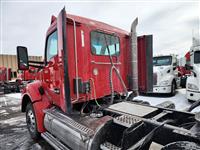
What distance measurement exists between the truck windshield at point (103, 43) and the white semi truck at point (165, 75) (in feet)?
15.6

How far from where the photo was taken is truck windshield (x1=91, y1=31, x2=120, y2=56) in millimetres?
3151

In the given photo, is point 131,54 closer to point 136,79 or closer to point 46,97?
point 136,79

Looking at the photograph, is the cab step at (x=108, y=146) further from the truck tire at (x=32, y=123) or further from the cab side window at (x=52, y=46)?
the truck tire at (x=32, y=123)

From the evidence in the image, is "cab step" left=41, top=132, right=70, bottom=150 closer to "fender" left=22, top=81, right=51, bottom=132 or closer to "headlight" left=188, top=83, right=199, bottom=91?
"fender" left=22, top=81, right=51, bottom=132

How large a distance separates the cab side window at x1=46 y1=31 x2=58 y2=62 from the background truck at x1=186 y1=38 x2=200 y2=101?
5201 millimetres

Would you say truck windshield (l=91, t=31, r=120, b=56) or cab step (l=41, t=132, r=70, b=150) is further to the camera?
truck windshield (l=91, t=31, r=120, b=56)

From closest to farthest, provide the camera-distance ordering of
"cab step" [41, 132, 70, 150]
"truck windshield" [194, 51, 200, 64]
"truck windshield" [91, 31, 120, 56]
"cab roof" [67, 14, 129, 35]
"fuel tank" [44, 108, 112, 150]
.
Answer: "fuel tank" [44, 108, 112, 150] → "cab step" [41, 132, 70, 150] → "cab roof" [67, 14, 129, 35] → "truck windshield" [91, 31, 120, 56] → "truck windshield" [194, 51, 200, 64]

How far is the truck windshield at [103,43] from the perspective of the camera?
3.15 metres

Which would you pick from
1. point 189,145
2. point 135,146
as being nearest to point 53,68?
point 135,146

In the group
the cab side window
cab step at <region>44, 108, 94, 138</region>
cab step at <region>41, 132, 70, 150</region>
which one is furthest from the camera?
the cab side window

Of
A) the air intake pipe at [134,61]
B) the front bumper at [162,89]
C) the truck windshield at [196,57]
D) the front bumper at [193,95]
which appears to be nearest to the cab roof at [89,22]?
the air intake pipe at [134,61]

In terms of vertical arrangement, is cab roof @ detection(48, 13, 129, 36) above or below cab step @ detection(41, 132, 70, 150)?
above

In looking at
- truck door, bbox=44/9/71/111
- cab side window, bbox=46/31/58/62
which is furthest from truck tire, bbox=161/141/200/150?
cab side window, bbox=46/31/58/62

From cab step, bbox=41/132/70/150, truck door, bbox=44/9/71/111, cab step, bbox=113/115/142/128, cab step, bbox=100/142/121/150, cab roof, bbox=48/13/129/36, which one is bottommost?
cab step, bbox=41/132/70/150
